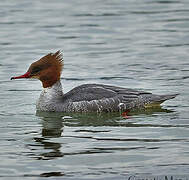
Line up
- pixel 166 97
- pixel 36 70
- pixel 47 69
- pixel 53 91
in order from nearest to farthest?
pixel 166 97
pixel 36 70
pixel 47 69
pixel 53 91

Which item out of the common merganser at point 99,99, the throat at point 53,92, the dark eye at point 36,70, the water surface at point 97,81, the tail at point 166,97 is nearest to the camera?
the water surface at point 97,81

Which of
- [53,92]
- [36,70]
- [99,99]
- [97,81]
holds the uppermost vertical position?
[36,70]

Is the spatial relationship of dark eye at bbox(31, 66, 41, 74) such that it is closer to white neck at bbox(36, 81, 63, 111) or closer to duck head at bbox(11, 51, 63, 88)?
duck head at bbox(11, 51, 63, 88)

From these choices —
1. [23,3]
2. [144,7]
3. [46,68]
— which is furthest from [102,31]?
[46,68]

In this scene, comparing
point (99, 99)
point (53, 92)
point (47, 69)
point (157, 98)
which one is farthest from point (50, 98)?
point (157, 98)

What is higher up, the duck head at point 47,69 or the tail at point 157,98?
the duck head at point 47,69

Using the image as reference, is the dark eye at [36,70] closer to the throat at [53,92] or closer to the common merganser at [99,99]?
the common merganser at [99,99]

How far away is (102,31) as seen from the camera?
19.5 m

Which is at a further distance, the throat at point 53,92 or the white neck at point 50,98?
the throat at point 53,92

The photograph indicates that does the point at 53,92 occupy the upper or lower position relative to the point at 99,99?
upper

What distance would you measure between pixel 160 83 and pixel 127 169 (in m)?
5.50

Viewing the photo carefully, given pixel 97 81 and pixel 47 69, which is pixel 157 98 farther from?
pixel 97 81

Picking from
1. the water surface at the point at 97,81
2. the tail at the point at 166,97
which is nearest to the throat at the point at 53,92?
the water surface at the point at 97,81

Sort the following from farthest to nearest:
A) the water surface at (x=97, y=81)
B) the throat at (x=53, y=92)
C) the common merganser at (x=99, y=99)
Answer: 1. the throat at (x=53, y=92)
2. the common merganser at (x=99, y=99)
3. the water surface at (x=97, y=81)
